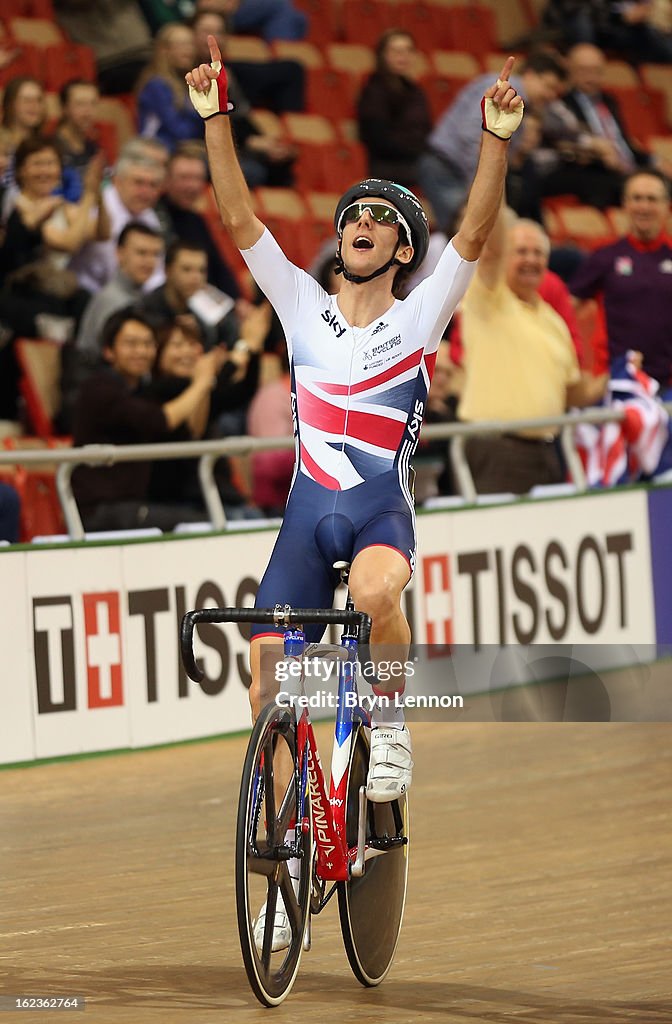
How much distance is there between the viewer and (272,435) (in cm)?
1159

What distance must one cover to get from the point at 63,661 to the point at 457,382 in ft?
11.9

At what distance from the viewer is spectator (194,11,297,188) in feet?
46.6

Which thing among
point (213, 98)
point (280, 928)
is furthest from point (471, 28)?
point (280, 928)

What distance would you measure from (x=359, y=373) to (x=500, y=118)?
2.74 feet

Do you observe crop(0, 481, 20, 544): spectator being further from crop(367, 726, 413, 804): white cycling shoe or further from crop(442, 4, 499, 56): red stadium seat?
crop(442, 4, 499, 56): red stadium seat

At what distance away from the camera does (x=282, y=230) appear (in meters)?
15.2

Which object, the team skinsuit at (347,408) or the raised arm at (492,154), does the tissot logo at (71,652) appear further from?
the raised arm at (492,154)

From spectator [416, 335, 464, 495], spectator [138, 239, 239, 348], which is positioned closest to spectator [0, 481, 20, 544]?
spectator [138, 239, 239, 348]

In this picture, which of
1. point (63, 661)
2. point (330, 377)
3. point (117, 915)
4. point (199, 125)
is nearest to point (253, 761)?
point (330, 377)

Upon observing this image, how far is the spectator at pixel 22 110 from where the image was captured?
12203mm

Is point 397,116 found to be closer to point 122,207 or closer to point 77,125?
point 77,125

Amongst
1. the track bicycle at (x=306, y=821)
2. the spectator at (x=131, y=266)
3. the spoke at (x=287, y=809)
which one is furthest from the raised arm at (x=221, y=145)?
the spectator at (x=131, y=266)

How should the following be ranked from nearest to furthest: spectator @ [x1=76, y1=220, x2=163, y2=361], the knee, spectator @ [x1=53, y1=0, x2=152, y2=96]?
the knee, spectator @ [x1=76, y1=220, x2=163, y2=361], spectator @ [x1=53, y1=0, x2=152, y2=96]

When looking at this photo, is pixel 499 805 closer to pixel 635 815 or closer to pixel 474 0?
pixel 635 815
